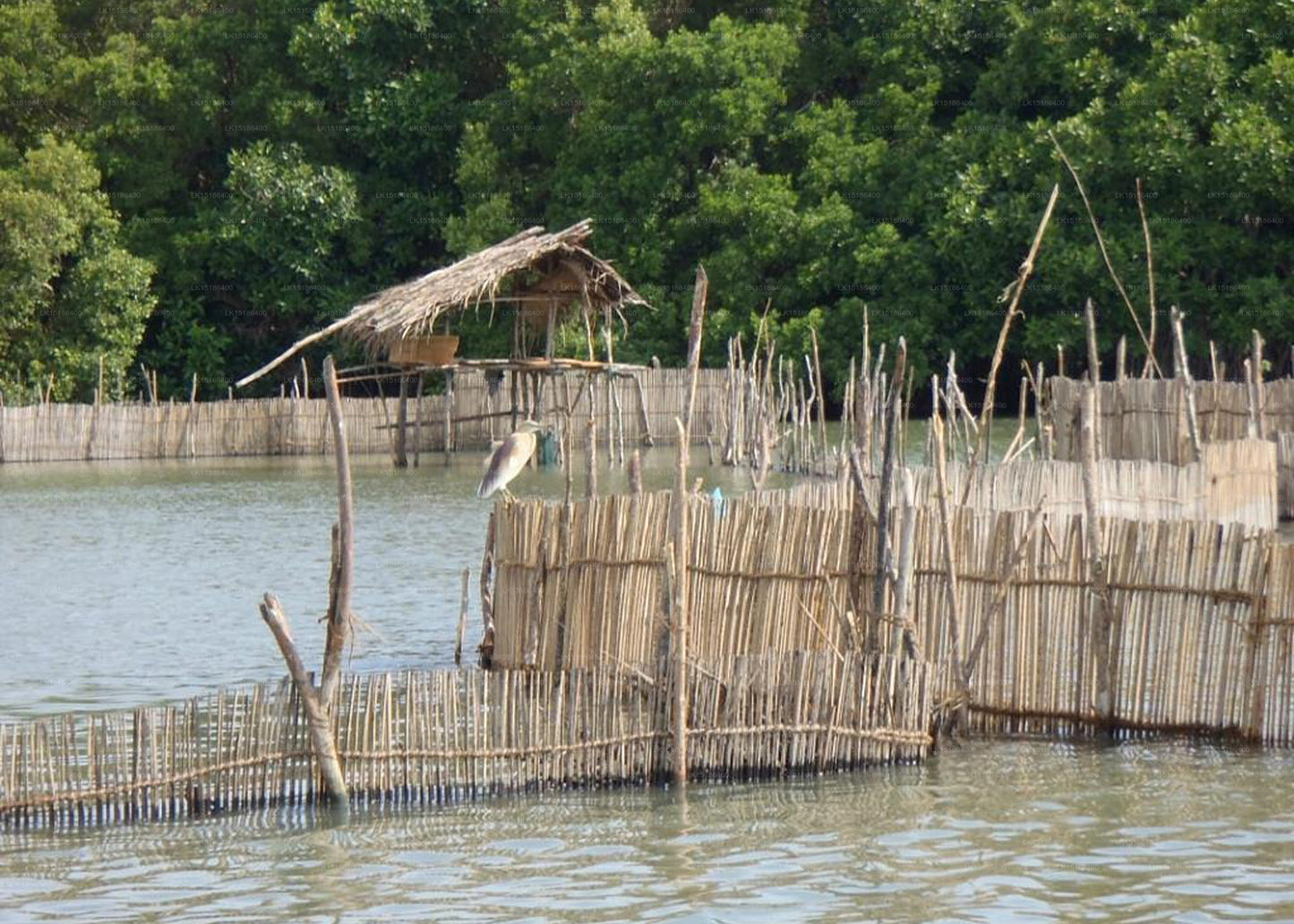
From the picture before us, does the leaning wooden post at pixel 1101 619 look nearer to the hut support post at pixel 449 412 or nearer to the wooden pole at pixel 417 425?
the hut support post at pixel 449 412

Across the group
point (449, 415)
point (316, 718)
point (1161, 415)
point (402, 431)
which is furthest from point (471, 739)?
point (449, 415)

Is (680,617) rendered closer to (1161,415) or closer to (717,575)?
(717,575)

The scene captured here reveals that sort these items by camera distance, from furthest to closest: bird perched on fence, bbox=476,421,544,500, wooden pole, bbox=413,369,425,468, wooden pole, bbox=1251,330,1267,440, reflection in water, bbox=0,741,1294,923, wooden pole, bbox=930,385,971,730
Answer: wooden pole, bbox=413,369,425,468 < wooden pole, bbox=1251,330,1267,440 < bird perched on fence, bbox=476,421,544,500 < wooden pole, bbox=930,385,971,730 < reflection in water, bbox=0,741,1294,923

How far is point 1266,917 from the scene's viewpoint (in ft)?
21.5

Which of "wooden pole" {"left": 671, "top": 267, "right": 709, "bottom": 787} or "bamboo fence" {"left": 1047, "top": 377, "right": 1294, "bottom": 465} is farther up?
"bamboo fence" {"left": 1047, "top": 377, "right": 1294, "bottom": 465}

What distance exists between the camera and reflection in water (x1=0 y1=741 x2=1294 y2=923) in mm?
6910

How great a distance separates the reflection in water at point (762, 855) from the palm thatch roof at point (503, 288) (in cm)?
323

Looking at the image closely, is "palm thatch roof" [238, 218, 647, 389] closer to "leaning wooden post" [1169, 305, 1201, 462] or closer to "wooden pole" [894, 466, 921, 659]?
"wooden pole" [894, 466, 921, 659]

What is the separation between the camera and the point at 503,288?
20516 millimetres

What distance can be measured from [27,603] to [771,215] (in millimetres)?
17460

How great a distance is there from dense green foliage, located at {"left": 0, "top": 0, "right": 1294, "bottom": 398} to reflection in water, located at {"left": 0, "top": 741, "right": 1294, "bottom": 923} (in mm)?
19070

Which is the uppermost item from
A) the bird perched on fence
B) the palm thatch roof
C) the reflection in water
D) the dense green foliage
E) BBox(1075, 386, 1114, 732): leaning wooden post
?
the dense green foliage

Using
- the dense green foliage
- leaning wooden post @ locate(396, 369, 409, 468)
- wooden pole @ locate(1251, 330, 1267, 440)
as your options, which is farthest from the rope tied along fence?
Answer: the dense green foliage

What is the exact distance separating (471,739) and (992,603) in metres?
2.46
